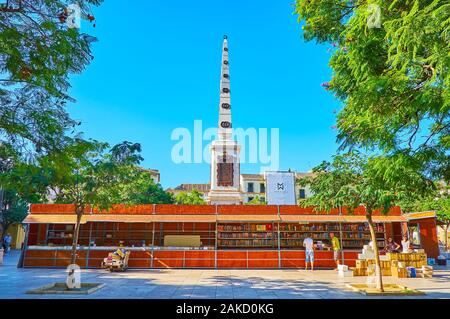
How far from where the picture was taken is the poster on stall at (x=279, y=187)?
26.7 metres

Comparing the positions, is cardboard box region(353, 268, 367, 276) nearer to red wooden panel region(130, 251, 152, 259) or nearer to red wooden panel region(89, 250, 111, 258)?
red wooden panel region(130, 251, 152, 259)

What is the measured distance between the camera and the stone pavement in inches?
321

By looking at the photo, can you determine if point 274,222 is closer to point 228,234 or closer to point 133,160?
point 228,234

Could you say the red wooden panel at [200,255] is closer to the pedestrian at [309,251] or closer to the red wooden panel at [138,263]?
the red wooden panel at [138,263]

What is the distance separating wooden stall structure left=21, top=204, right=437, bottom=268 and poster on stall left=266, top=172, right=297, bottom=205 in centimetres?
1038

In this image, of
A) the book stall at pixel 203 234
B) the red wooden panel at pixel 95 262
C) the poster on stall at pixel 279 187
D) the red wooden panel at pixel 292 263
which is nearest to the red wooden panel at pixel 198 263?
the book stall at pixel 203 234

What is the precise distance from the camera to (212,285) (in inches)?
383

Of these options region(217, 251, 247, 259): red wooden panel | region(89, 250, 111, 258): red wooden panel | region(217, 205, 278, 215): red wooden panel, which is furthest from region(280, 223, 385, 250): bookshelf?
region(89, 250, 111, 258): red wooden panel

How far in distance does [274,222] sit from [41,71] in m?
12.5

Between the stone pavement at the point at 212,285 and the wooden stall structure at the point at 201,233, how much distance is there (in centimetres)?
182

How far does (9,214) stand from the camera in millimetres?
27938

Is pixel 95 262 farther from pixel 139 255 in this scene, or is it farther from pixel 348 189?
pixel 348 189

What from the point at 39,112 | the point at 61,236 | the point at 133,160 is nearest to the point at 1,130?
the point at 39,112

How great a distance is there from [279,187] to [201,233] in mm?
11696
